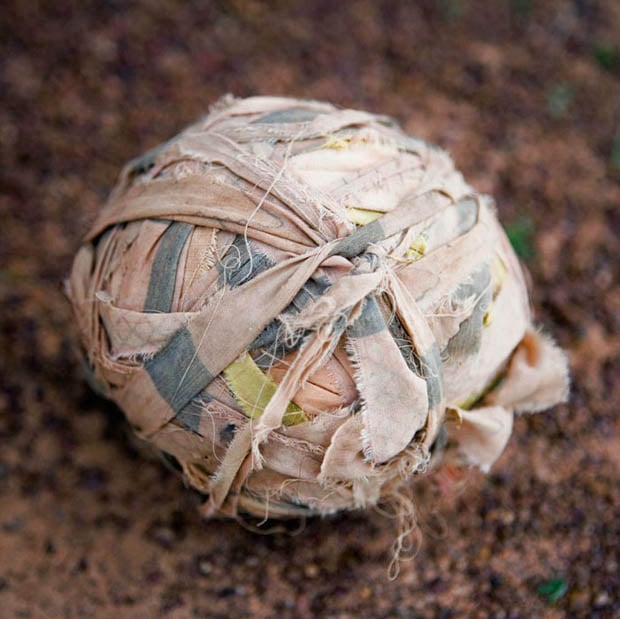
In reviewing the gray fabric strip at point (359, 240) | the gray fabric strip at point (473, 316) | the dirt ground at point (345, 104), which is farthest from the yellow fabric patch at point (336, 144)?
the dirt ground at point (345, 104)

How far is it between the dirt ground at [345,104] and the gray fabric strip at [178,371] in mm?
556

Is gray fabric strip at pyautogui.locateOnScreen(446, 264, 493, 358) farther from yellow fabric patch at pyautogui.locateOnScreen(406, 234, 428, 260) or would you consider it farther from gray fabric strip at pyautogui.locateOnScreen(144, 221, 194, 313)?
gray fabric strip at pyautogui.locateOnScreen(144, 221, 194, 313)

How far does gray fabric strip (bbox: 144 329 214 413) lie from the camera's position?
1282 mm

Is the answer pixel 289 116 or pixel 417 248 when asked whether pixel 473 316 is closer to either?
pixel 417 248

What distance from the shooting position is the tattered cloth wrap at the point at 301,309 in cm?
123

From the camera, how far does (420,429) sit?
4.38 feet

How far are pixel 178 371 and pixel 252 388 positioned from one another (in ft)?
0.49

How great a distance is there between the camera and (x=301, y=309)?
123cm

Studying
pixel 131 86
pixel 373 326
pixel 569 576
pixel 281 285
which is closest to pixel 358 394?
pixel 373 326

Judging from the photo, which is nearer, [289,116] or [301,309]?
[301,309]

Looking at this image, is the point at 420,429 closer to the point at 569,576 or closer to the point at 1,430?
the point at 569,576

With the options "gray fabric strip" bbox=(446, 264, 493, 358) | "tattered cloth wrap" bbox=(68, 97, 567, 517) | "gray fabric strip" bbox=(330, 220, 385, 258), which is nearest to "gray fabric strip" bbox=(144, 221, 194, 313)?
"tattered cloth wrap" bbox=(68, 97, 567, 517)

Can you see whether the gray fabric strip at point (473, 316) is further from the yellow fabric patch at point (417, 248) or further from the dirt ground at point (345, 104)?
the dirt ground at point (345, 104)

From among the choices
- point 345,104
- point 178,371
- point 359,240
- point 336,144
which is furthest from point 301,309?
point 345,104
